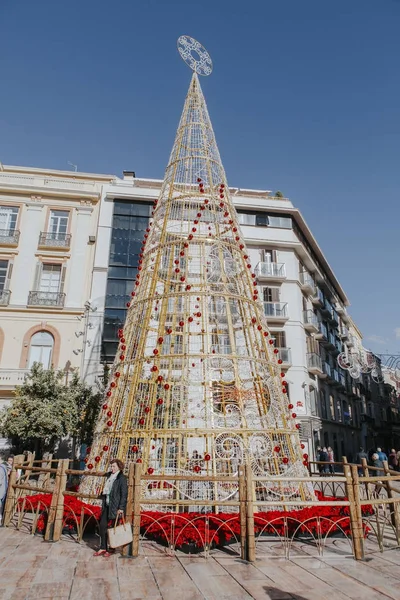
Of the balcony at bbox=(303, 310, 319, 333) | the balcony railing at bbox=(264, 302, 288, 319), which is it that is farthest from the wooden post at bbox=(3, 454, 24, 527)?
the balcony at bbox=(303, 310, 319, 333)

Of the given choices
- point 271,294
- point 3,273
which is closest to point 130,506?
point 3,273

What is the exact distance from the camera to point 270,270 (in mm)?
23656

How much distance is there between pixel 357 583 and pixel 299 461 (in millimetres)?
2796

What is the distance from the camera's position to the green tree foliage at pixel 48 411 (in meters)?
14.1

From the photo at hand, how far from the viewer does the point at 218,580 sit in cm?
466

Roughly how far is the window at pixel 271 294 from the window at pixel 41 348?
39.3 ft

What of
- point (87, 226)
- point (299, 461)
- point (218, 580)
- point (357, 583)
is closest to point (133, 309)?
point (299, 461)

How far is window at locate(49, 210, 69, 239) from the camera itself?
2075cm

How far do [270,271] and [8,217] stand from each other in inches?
583

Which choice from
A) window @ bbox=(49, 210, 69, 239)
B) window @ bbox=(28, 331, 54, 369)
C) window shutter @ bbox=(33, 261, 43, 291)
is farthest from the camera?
window @ bbox=(49, 210, 69, 239)

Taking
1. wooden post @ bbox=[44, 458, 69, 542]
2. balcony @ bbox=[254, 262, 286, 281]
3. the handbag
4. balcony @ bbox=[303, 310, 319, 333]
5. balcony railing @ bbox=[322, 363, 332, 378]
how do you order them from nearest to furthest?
the handbag → wooden post @ bbox=[44, 458, 69, 542] → balcony @ bbox=[254, 262, 286, 281] → balcony @ bbox=[303, 310, 319, 333] → balcony railing @ bbox=[322, 363, 332, 378]

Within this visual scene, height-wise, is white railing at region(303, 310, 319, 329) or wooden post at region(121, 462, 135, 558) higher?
white railing at region(303, 310, 319, 329)

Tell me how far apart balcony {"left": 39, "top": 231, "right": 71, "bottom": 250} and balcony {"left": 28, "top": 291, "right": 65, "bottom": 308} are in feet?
8.37

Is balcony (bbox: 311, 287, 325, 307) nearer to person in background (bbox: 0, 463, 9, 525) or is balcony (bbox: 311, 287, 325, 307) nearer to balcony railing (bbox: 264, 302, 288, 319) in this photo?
balcony railing (bbox: 264, 302, 288, 319)
